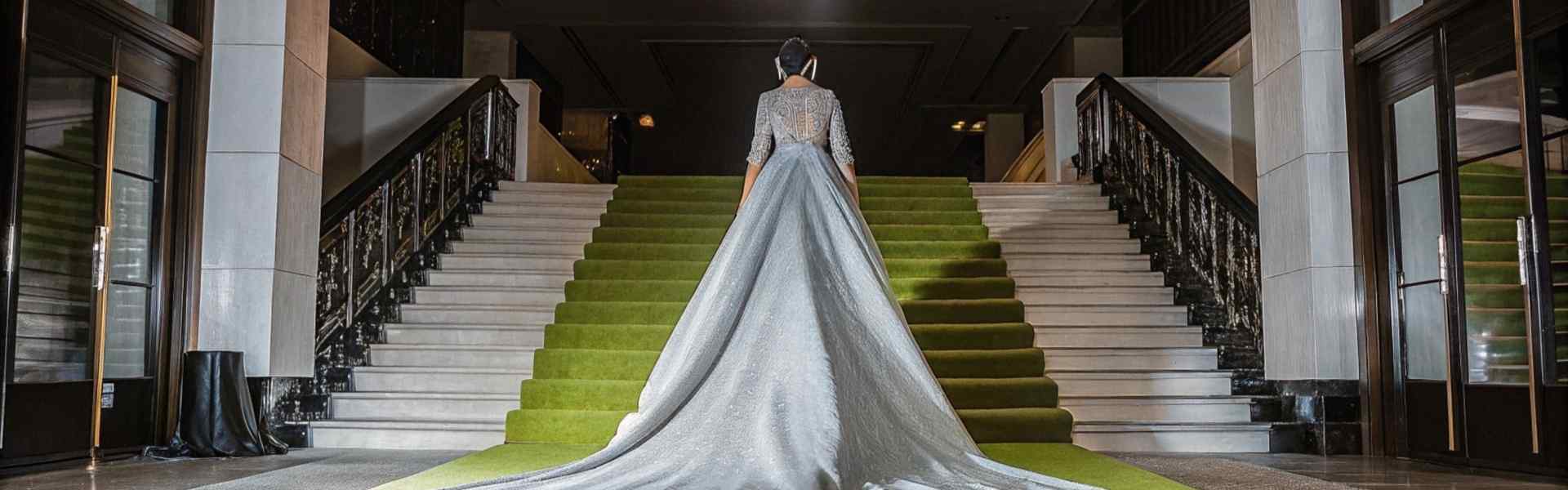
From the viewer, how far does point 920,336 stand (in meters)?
7.17

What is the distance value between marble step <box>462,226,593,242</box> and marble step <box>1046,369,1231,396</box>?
3.88 meters

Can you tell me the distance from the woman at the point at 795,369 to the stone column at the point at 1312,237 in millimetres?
2772

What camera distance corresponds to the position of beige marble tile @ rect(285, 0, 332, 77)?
22.3ft

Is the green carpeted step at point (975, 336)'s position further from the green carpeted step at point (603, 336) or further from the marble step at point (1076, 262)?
the green carpeted step at point (603, 336)

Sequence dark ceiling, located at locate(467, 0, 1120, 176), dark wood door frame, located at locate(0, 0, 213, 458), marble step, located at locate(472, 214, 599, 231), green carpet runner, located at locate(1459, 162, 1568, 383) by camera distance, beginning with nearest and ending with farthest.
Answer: green carpet runner, located at locate(1459, 162, 1568, 383)
dark wood door frame, located at locate(0, 0, 213, 458)
marble step, located at locate(472, 214, 599, 231)
dark ceiling, located at locate(467, 0, 1120, 176)

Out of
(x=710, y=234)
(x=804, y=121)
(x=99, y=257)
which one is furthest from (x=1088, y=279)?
(x=99, y=257)

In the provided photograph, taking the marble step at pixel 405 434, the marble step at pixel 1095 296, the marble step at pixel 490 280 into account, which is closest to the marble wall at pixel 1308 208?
the marble step at pixel 1095 296

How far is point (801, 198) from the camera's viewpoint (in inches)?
192

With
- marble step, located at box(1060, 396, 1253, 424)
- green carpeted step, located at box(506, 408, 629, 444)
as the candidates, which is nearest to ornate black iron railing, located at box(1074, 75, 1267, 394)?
marble step, located at box(1060, 396, 1253, 424)

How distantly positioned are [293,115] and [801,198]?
3378 millimetres

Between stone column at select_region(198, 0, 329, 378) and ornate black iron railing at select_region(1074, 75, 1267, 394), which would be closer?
stone column at select_region(198, 0, 329, 378)

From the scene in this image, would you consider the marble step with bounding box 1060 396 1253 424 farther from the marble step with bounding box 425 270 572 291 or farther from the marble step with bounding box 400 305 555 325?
the marble step with bounding box 425 270 572 291

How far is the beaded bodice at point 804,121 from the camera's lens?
512 centimetres

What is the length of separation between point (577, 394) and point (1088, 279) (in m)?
3.66
